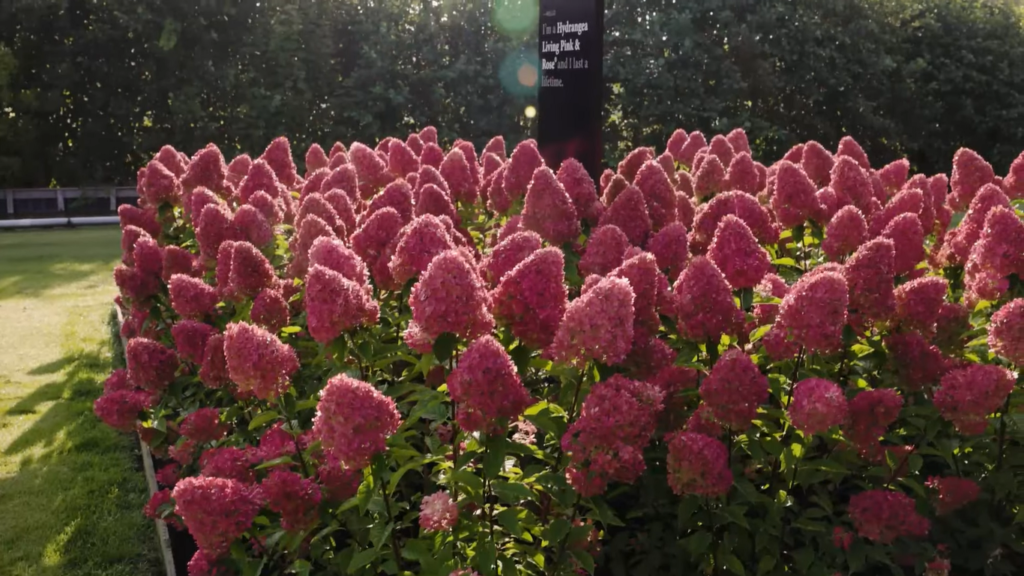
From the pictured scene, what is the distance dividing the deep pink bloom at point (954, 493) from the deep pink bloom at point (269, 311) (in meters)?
1.98

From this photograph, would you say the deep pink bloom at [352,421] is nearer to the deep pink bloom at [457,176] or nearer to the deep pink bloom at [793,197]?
the deep pink bloom at [793,197]

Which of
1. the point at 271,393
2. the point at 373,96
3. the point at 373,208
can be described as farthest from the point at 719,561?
the point at 373,96

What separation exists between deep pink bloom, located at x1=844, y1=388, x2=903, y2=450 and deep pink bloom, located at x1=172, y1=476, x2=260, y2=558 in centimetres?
152

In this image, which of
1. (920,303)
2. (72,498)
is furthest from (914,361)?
(72,498)

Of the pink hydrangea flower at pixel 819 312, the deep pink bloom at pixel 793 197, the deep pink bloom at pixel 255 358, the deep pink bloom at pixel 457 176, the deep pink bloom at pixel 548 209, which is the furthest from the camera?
the deep pink bloom at pixel 457 176

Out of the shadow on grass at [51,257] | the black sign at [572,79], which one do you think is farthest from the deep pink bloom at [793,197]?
the shadow on grass at [51,257]

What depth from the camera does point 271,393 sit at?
7.52 feet

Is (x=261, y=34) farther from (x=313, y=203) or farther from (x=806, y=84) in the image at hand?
(x=313, y=203)

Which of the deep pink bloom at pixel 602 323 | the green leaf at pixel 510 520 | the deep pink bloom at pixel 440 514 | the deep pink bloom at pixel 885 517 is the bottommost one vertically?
the deep pink bloom at pixel 885 517

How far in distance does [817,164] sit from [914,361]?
229 centimetres

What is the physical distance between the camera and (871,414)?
7.23ft

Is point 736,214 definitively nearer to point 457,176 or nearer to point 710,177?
point 710,177

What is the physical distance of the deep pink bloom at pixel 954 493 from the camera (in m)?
2.36

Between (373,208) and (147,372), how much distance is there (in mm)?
1076
